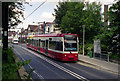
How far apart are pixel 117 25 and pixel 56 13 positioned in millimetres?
49235

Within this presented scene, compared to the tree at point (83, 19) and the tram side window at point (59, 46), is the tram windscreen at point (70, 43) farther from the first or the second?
the tree at point (83, 19)

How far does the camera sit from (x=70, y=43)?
21.4 m

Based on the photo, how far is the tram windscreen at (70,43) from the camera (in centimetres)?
2122

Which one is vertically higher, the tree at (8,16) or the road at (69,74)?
the tree at (8,16)

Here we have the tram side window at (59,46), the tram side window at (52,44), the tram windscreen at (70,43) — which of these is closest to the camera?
the tram windscreen at (70,43)

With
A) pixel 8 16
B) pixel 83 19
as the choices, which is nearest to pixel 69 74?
pixel 8 16

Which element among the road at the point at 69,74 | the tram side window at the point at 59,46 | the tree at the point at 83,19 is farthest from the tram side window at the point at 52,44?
the tree at the point at 83,19

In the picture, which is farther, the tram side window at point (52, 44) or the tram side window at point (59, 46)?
the tram side window at point (52, 44)

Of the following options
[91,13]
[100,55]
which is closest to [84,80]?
[100,55]

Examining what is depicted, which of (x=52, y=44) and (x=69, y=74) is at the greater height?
(x=52, y=44)

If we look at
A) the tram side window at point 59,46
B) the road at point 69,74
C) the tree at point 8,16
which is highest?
the tree at point 8,16

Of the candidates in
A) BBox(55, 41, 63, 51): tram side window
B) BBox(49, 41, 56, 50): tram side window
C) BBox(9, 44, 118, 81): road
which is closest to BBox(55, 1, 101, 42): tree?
BBox(49, 41, 56, 50): tram side window

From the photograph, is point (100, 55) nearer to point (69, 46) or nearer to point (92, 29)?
point (69, 46)

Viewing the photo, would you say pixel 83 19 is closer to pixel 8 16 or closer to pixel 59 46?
pixel 59 46
